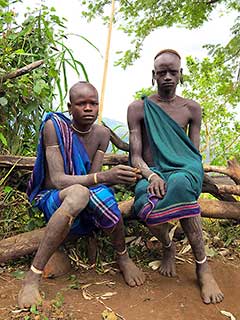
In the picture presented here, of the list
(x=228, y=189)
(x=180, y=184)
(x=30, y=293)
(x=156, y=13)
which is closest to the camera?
(x=30, y=293)

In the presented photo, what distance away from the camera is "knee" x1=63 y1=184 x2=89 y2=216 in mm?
2234

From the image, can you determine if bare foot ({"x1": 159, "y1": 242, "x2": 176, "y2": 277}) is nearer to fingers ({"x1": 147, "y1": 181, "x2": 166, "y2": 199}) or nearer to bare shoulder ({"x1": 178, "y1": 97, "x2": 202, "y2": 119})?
fingers ({"x1": 147, "y1": 181, "x2": 166, "y2": 199})

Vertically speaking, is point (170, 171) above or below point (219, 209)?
above

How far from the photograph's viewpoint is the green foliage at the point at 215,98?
24.2ft

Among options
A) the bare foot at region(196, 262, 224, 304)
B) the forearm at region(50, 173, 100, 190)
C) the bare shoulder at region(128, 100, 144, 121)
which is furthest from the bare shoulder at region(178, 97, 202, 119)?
the bare foot at region(196, 262, 224, 304)

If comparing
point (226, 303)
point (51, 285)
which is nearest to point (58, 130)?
point (51, 285)

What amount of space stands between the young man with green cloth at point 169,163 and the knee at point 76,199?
0.39 meters

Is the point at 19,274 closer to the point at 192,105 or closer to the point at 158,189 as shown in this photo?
the point at 158,189

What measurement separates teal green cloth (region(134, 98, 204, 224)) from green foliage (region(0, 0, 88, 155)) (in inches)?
32.5

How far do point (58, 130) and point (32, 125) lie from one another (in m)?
0.92

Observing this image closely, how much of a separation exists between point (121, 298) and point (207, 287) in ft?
1.68

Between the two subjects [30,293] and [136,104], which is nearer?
[30,293]

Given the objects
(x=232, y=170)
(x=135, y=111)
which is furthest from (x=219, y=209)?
(x=135, y=111)

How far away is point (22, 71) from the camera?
112 inches
